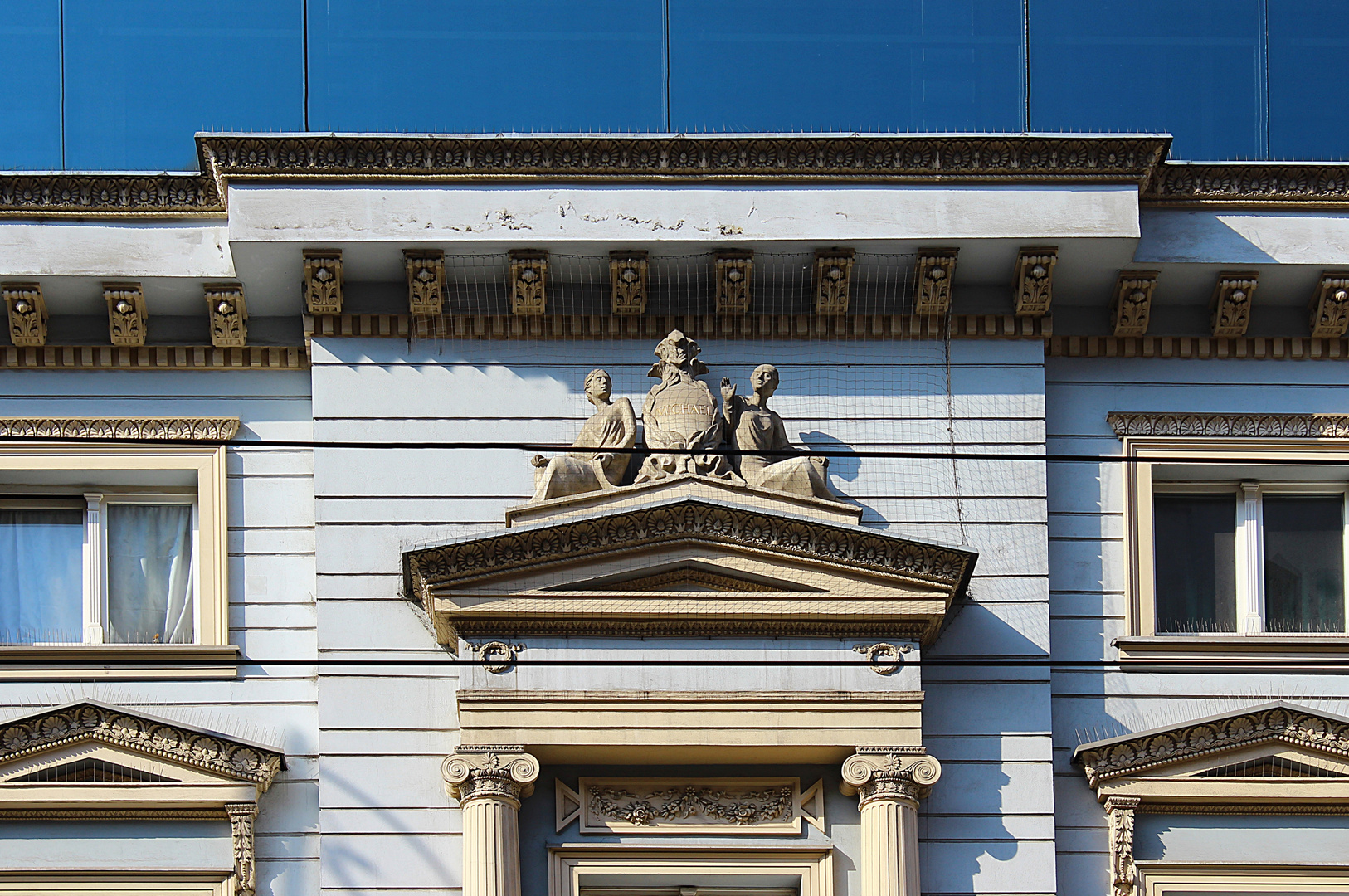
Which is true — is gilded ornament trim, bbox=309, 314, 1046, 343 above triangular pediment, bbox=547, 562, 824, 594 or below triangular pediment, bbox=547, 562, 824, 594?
above

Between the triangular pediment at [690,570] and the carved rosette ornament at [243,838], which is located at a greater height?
the triangular pediment at [690,570]

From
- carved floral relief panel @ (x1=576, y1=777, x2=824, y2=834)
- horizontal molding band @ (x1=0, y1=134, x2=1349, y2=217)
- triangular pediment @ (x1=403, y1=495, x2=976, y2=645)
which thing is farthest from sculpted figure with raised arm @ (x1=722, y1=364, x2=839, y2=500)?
carved floral relief panel @ (x1=576, y1=777, x2=824, y2=834)

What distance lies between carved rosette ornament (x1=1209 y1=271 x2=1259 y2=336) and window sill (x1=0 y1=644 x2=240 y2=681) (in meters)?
9.60

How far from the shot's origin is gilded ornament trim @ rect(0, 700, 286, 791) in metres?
18.4

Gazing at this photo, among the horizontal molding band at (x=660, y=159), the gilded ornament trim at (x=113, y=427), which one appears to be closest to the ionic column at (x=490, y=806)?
→ the gilded ornament trim at (x=113, y=427)

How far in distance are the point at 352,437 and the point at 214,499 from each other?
1399 mm

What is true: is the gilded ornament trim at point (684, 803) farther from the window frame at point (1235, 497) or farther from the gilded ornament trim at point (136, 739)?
the window frame at point (1235, 497)

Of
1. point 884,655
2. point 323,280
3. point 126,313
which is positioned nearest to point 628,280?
point 323,280

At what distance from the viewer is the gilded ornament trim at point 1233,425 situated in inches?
789

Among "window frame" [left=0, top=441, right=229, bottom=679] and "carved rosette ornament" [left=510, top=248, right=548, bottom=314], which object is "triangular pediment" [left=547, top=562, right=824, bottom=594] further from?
"window frame" [left=0, top=441, right=229, bottom=679]

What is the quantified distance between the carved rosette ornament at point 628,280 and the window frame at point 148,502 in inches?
152

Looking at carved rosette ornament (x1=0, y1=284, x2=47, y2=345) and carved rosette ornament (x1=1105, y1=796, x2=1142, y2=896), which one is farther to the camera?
carved rosette ornament (x1=0, y1=284, x2=47, y2=345)

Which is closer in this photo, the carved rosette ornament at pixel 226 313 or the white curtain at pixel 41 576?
the white curtain at pixel 41 576

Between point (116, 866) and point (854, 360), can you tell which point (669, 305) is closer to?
point (854, 360)
